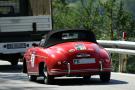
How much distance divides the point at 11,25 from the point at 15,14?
436 mm

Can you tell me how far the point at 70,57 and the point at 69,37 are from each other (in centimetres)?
112

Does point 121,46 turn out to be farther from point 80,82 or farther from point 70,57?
point 70,57

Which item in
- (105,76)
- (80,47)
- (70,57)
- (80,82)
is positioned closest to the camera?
(70,57)

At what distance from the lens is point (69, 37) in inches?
517

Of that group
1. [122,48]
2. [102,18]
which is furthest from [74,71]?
[102,18]

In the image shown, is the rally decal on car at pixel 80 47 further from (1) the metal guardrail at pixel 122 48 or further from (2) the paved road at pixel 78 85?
(1) the metal guardrail at pixel 122 48

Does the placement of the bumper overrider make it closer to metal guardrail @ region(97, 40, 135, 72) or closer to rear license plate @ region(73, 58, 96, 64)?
rear license plate @ region(73, 58, 96, 64)

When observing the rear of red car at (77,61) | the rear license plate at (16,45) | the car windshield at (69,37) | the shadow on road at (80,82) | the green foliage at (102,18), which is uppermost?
the car windshield at (69,37)

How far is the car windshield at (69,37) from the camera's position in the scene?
42.5 feet

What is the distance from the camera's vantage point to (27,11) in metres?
19.1

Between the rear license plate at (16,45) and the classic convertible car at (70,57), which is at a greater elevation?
the classic convertible car at (70,57)

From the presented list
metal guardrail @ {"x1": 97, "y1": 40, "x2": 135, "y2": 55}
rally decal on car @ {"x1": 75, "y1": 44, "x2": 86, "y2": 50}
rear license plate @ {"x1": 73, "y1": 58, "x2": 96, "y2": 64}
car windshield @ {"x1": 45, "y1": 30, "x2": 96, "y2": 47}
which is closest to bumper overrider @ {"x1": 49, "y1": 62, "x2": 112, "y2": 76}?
rear license plate @ {"x1": 73, "y1": 58, "x2": 96, "y2": 64}

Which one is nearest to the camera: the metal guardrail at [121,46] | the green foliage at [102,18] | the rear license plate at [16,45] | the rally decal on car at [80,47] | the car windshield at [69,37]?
the rally decal on car at [80,47]

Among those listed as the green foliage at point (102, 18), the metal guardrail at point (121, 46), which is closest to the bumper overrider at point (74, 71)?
the metal guardrail at point (121, 46)
